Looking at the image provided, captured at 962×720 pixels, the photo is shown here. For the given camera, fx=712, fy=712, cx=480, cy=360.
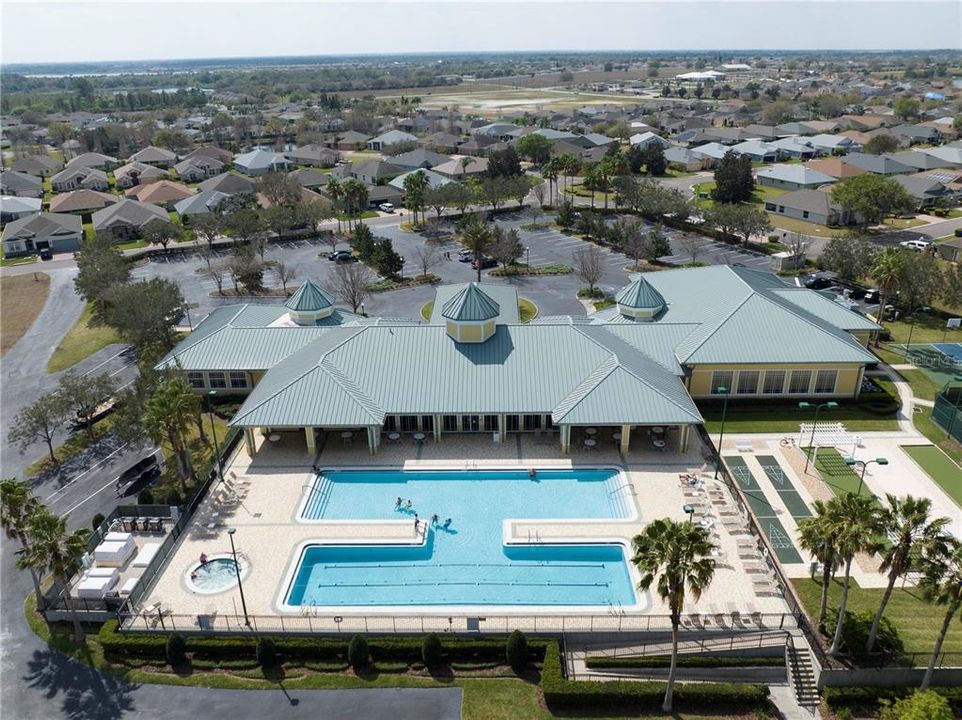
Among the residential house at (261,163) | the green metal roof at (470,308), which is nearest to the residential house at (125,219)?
the residential house at (261,163)

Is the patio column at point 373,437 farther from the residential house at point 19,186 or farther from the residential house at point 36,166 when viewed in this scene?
the residential house at point 36,166

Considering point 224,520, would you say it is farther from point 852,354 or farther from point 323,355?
point 852,354

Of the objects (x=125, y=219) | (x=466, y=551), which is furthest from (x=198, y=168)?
(x=466, y=551)

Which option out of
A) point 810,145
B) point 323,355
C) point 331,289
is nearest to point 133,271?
point 331,289

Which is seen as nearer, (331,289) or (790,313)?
(790,313)

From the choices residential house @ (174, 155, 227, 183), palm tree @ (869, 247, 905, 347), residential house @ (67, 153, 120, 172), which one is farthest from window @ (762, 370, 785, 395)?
residential house @ (67, 153, 120, 172)

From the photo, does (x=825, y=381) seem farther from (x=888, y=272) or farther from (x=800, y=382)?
(x=888, y=272)

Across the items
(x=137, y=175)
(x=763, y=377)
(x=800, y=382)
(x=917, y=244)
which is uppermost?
(x=137, y=175)
